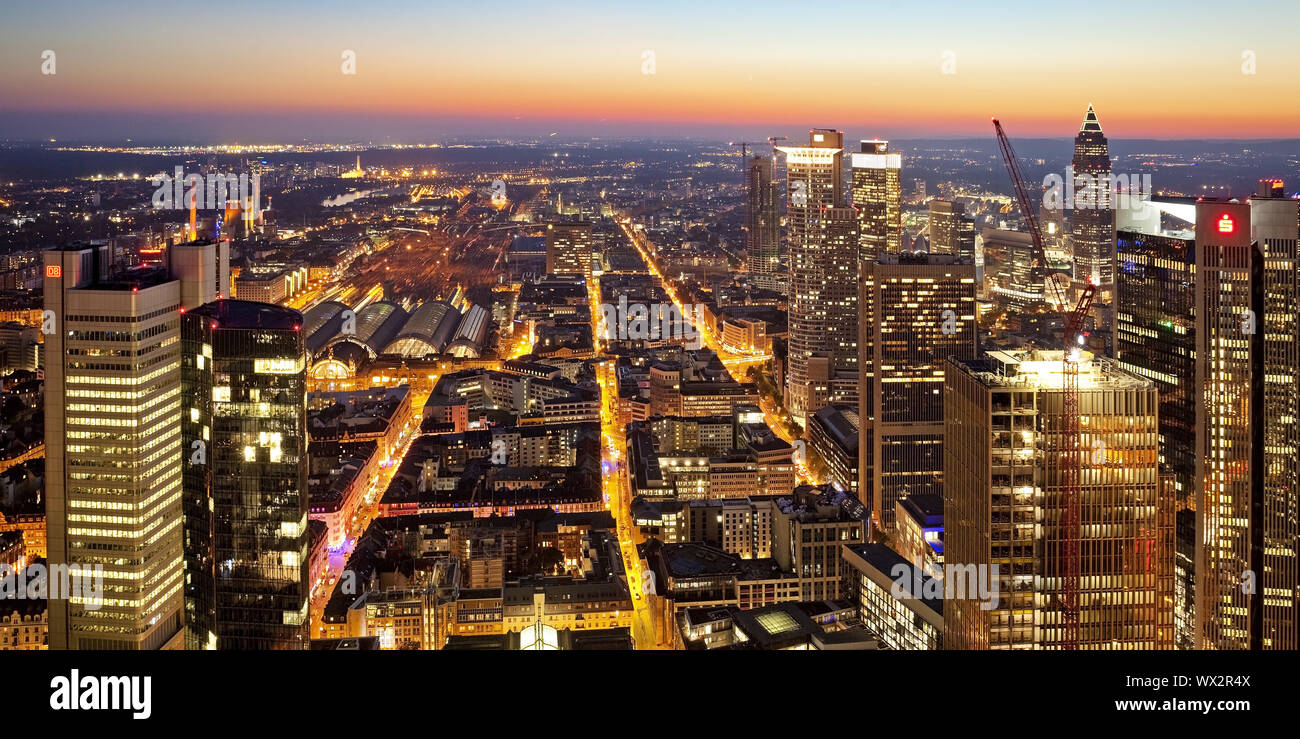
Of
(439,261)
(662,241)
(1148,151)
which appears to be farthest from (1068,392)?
(662,241)

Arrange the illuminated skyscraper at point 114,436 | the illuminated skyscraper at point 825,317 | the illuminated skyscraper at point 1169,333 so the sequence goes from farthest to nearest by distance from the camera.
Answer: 1. the illuminated skyscraper at point 825,317
2. the illuminated skyscraper at point 1169,333
3. the illuminated skyscraper at point 114,436

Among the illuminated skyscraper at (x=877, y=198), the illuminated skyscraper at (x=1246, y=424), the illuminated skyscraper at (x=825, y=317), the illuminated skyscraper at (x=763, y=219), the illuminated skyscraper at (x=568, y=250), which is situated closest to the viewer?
the illuminated skyscraper at (x=1246, y=424)

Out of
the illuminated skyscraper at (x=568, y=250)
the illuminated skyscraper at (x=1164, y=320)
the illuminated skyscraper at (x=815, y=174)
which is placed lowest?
the illuminated skyscraper at (x=1164, y=320)

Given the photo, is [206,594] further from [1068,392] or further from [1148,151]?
[1148,151]

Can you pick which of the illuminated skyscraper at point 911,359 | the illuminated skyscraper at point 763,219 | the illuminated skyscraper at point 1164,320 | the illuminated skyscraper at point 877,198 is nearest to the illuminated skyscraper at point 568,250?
the illuminated skyscraper at point 763,219

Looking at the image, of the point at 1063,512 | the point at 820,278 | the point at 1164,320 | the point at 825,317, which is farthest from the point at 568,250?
the point at 1063,512

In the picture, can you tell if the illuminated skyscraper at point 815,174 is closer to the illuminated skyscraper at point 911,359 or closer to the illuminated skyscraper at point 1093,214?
the illuminated skyscraper at point 1093,214
